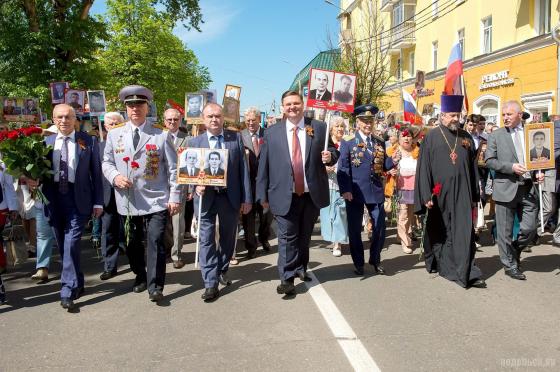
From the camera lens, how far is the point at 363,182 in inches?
257

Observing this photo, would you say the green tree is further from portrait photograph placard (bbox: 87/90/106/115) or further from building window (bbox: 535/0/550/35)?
portrait photograph placard (bbox: 87/90/106/115)

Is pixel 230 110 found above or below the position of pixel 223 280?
above

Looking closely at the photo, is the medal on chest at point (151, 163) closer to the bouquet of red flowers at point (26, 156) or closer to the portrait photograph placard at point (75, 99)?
the bouquet of red flowers at point (26, 156)

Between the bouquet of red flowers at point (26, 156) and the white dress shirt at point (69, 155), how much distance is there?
0.11m

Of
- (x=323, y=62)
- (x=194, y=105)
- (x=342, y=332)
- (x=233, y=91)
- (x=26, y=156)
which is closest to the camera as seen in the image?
(x=342, y=332)

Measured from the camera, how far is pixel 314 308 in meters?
5.13

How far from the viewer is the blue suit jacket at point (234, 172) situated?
18.8 feet

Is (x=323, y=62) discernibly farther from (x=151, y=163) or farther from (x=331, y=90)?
(x=151, y=163)

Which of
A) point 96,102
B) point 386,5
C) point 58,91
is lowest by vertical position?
point 96,102

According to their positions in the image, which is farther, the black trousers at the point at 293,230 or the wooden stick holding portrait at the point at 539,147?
the wooden stick holding portrait at the point at 539,147

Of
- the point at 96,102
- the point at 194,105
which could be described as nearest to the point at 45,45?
the point at 96,102

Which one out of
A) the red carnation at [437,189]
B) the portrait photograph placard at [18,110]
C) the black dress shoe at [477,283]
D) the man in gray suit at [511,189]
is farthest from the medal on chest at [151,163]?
the portrait photograph placard at [18,110]

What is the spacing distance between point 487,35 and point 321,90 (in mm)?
18834

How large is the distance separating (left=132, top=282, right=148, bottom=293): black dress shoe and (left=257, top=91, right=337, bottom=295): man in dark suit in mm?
1538
